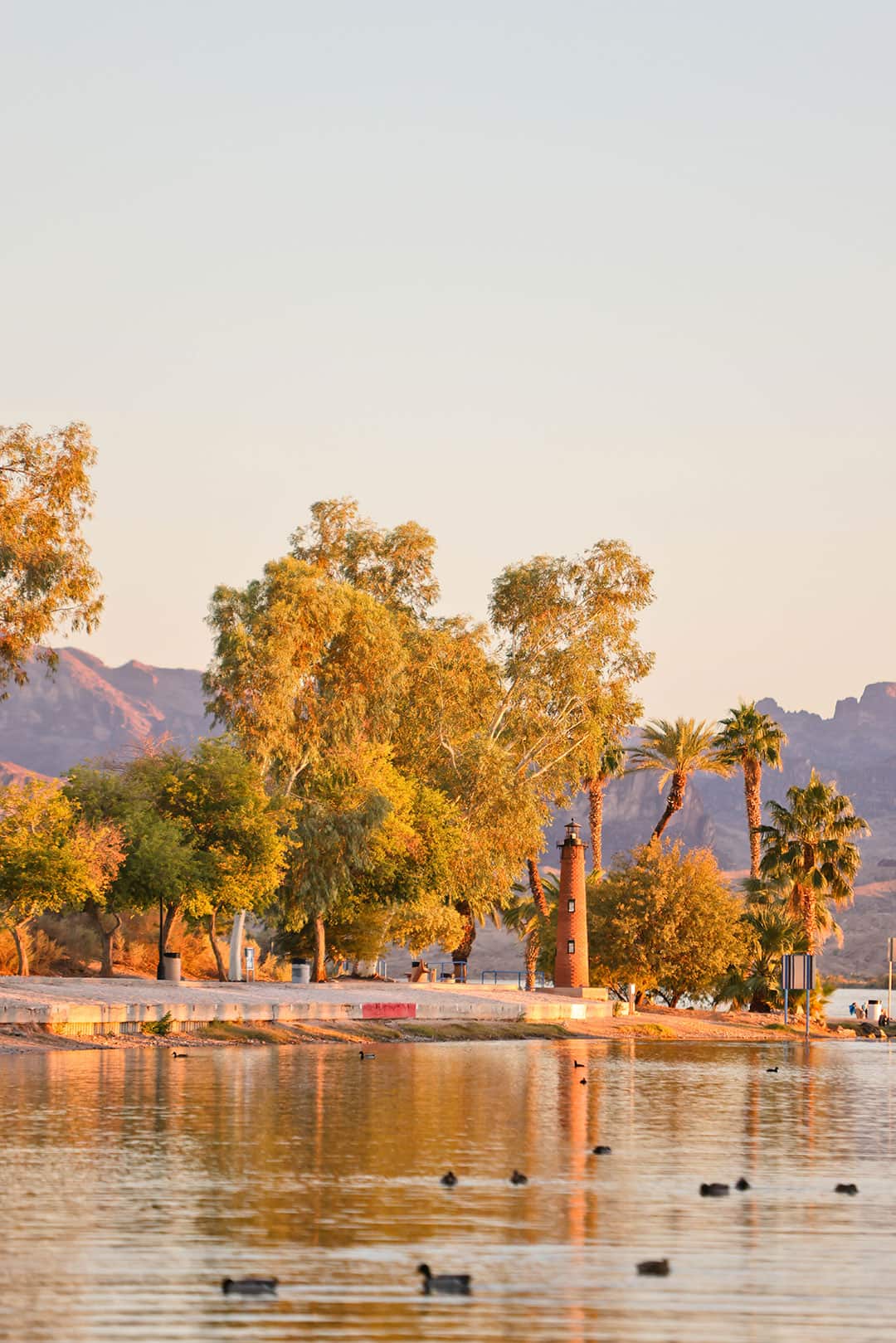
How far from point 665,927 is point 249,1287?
5673cm

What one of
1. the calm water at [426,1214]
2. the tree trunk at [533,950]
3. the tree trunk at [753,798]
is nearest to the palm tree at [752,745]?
the tree trunk at [753,798]

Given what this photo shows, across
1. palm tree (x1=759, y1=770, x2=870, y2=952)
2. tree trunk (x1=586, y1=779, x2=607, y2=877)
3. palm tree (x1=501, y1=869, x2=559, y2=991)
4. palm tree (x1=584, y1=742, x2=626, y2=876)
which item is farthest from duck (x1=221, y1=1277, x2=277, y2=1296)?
tree trunk (x1=586, y1=779, x2=607, y2=877)

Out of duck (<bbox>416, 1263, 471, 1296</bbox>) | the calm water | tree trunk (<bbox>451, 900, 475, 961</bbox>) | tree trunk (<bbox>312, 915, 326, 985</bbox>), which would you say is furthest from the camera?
tree trunk (<bbox>451, 900, 475, 961</bbox>)

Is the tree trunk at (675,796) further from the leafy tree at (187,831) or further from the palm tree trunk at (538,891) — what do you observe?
the leafy tree at (187,831)

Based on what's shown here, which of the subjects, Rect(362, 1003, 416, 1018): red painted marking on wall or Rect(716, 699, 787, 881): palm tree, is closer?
Rect(362, 1003, 416, 1018): red painted marking on wall

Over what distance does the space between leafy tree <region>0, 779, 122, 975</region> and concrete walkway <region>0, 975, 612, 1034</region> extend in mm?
1886

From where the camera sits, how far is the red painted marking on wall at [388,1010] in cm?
4684

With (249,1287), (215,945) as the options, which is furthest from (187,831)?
(249,1287)

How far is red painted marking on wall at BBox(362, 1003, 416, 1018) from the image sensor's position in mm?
46844

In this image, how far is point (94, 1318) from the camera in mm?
9234

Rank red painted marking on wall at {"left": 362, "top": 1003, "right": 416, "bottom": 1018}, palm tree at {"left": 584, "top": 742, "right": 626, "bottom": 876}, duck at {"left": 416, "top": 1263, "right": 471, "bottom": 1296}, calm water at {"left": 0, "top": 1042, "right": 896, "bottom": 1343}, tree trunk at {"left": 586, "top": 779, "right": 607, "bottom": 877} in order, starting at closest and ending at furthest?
calm water at {"left": 0, "top": 1042, "right": 896, "bottom": 1343}, duck at {"left": 416, "top": 1263, "right": 471, "bottom": 1296}, red painted marking on wall at {"left": 362, "top": 1003, "right": 416, "bottom": 1018}, palm tree at {"left": 584, "top": 742, "right": 626, "bottom": 876}, tree trunk at {"left": 586, "top": 779, "right": 607, "bottom": 877}

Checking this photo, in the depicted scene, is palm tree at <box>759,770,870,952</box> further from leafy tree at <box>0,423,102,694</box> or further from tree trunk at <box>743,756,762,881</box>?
leafy tree at <box>0,423,102,694</box>

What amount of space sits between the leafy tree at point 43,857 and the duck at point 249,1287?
3326cm

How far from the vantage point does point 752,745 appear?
78625 millimetres
